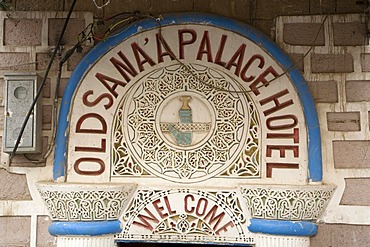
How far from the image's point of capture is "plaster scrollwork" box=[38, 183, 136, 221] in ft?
Result: 11.9

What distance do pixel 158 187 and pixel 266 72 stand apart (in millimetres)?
1134

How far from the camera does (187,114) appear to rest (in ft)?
12.5

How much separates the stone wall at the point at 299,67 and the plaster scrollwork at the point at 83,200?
0.18 metres

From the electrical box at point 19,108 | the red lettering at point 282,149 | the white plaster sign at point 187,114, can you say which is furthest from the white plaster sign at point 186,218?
the electrical box at point 19,108

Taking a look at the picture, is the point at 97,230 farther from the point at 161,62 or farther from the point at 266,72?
the point at 266,72

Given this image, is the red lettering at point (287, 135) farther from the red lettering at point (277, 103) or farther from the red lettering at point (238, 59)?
the red lettering at point (238, 59)

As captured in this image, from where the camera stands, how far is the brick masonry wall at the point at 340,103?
3.62 meters

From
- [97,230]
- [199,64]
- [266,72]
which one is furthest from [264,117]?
[97,230]

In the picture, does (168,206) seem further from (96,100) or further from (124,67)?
(124,67)

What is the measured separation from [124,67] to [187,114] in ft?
1.89

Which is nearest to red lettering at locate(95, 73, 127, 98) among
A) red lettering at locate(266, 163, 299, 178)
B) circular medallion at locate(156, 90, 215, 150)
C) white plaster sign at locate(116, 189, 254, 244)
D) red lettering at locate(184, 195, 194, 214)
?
circular medallion at locate(156, 90, 215, 150)

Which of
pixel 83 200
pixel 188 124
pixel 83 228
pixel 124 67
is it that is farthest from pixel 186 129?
pixel 83 228

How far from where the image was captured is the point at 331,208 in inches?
143

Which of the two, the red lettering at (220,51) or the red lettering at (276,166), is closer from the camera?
the red lettering at (276,166)
